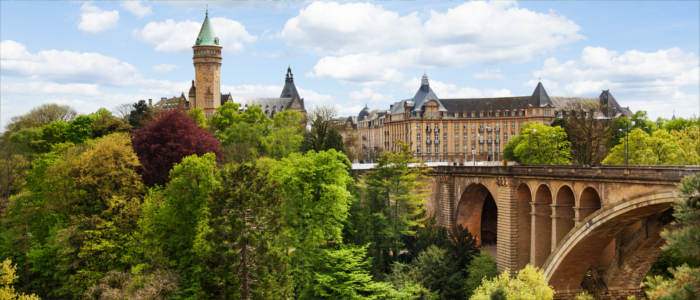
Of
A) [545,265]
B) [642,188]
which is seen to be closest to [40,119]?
[545,265]

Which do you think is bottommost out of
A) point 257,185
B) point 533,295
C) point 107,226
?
point 533,295

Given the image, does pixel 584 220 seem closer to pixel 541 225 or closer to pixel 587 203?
pixel 587 203

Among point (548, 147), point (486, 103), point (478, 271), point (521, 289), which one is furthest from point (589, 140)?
point (486, 103)

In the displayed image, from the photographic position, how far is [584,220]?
1140 inches

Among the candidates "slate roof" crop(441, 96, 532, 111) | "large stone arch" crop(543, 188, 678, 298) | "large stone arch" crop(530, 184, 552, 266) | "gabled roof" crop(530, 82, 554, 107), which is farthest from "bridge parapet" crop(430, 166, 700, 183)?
"slate roof" crop(441, 96, 532, 111)

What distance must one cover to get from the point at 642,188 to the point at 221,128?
46.5m

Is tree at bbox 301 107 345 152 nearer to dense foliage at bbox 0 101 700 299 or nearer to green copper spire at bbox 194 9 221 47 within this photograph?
dense foliage at bbox 0 101 700 299

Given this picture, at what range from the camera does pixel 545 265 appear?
33.1 meters

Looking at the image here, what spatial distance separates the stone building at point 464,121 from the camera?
11256cm

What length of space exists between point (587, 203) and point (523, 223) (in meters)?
8.49

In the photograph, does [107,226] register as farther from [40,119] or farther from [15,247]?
A: [40,119]

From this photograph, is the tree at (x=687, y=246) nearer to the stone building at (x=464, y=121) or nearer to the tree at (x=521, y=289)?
the tree at (x=521, y=289)

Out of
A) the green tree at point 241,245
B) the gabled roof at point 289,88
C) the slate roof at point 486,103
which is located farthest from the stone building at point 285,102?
the green tree at point 241,245

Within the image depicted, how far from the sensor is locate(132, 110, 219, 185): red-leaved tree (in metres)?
40.2
